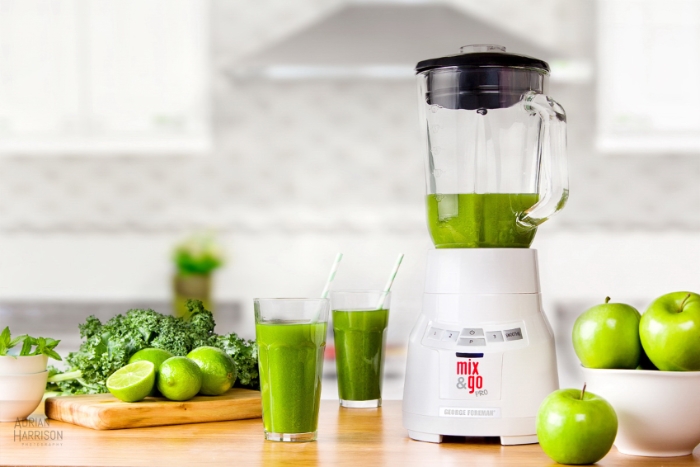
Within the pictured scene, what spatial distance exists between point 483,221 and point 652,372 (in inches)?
12.3

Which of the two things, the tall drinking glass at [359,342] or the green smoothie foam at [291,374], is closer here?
the green smoothie foam at [291,374]

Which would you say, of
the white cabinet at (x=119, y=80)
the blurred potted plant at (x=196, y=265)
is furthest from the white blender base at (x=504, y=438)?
the white cabinet at (x=119, y=80)

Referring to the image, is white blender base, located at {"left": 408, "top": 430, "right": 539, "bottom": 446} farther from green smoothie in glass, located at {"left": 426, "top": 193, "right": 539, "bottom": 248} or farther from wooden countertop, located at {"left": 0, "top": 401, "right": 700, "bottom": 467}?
green smoothie in glass, located at {"left": 426, "top": 193, "right": 539, "bottom": 248}

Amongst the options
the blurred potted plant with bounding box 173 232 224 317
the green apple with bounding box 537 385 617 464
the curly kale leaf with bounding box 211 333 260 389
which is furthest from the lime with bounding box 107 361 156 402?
the blurred potted plant with bounding box 173 232 224 317

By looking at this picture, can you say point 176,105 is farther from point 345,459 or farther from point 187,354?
point 345,459

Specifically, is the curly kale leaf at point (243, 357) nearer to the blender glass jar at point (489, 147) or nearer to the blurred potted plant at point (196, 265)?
the blender glass jar at point (489, 147)

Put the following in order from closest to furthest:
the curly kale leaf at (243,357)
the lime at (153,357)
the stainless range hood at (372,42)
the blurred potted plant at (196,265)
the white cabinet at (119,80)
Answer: the lime at (153,357) → the curly kale leaf at (243,357) → the stainless range hood at (372,42) → the blurred potted plant at (196,265) → the white cabinet at (119,80)

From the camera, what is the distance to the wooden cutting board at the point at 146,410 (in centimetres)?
120

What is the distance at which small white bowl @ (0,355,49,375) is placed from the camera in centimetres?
120

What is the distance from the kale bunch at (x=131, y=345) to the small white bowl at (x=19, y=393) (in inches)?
4.7

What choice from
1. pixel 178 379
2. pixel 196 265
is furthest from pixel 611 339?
pixel 196 265

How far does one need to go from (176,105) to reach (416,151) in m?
1.14

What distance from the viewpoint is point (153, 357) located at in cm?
130

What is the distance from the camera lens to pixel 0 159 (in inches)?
160
